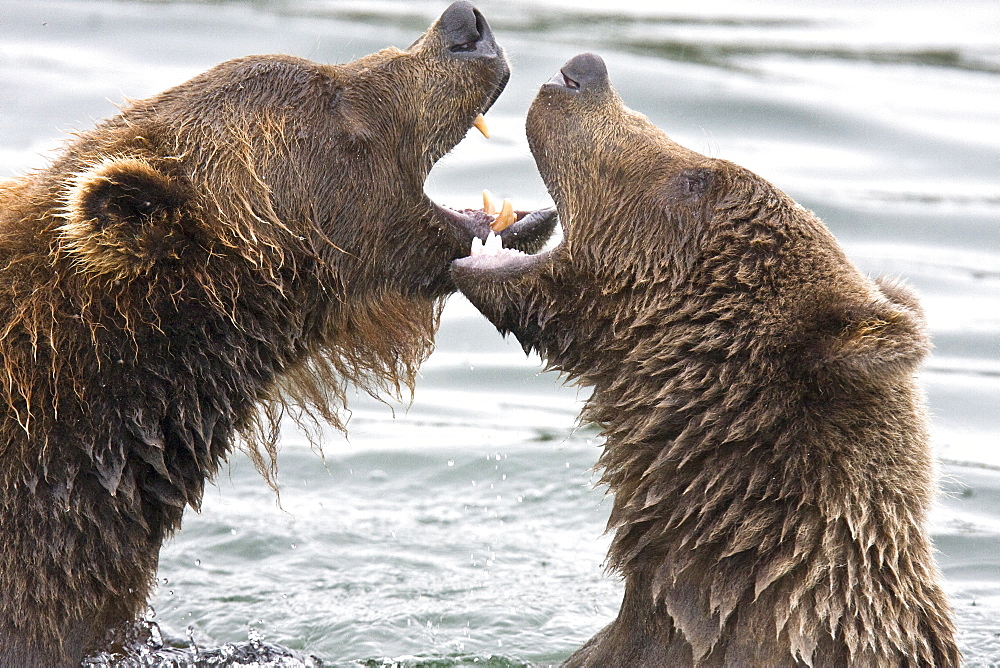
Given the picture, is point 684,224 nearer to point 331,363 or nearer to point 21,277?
point 331,363

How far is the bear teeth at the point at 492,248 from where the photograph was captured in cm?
589

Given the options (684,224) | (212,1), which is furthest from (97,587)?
(212,1)

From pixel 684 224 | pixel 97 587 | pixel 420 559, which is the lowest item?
pixel 420 559

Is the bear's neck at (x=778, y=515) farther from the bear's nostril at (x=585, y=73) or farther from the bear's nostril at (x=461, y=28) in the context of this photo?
the bear's nostril at (x=461, y=28)

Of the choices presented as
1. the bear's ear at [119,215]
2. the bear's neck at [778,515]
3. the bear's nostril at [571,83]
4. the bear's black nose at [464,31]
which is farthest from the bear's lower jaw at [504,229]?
the bear's ear at [119,215]

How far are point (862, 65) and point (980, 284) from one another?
4543mm

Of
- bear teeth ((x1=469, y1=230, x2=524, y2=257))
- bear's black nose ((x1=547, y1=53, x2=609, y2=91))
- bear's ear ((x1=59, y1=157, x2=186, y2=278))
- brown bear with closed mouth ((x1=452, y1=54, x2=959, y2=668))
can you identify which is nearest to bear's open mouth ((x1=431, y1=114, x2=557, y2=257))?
bear teeth ((x1=469, y1=230, x2=524, y2=257))

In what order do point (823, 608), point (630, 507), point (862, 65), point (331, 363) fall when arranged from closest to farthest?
point (823, 608), point (630, 507), point (331, 363), point (862, 65)

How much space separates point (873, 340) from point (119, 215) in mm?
Result: 2787

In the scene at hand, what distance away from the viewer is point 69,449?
5.23 m

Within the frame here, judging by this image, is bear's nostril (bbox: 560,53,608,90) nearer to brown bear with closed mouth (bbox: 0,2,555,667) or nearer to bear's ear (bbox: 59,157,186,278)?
brown bear with closed mouth (bbox: 0,2,555,667)

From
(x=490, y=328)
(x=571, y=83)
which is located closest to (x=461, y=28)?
(x=571, y=83)

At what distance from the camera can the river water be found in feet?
24.4

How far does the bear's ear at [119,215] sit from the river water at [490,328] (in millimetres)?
1417
